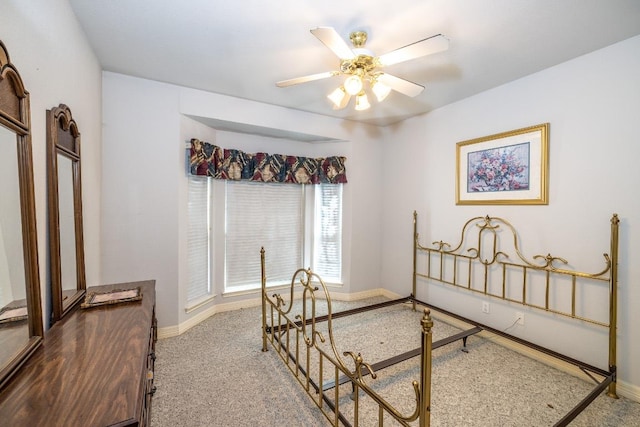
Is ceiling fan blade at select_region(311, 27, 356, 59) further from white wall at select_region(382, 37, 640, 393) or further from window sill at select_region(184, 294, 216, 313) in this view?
window sill at select_region(184, 294, 216, 313)

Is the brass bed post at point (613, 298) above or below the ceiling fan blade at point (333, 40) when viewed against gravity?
below

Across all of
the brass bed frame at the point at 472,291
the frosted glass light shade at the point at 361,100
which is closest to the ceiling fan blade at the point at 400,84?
the frosted glass light shade at the point at 361,100

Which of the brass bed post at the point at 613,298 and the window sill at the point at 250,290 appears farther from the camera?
the window sill at the point at 250,290

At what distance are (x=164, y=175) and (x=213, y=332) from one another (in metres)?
1.62

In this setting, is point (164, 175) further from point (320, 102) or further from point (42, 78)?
point (320, 102)

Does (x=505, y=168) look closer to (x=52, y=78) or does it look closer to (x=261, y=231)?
(x=261, y=231)

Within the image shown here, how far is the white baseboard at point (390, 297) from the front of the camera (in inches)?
73.7

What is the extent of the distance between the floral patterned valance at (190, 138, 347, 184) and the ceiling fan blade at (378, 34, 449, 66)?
1.87 m

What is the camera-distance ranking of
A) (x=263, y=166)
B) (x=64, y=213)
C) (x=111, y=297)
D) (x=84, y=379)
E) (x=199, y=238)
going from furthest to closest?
1. (x=263, y=166)
2. (x=199, y=238)
3. (x=111, y=297)
4. (x=64, y=213)
5. (x=84, y=379)

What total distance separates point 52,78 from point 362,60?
1.73 metres

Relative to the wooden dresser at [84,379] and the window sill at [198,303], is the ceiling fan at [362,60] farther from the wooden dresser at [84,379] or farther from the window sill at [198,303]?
the window sill at [198,303]

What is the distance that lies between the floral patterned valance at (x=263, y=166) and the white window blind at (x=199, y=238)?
0.21m

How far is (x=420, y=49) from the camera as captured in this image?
1559 millimetres

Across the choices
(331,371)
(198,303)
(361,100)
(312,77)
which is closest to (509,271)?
(331,371)
